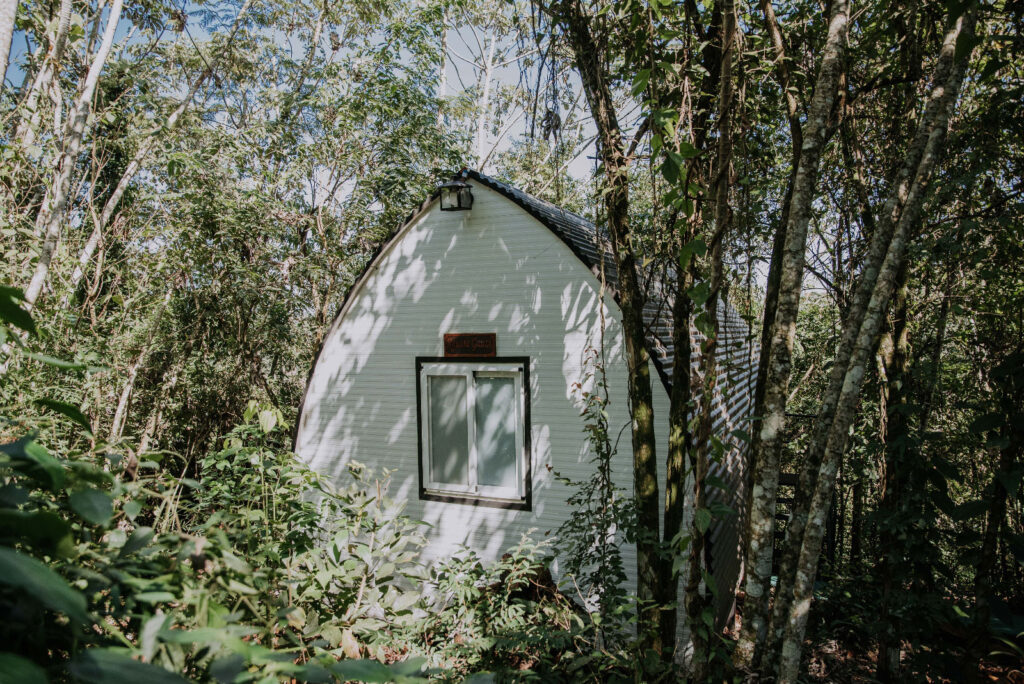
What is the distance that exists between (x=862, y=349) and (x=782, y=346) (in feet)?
1.18

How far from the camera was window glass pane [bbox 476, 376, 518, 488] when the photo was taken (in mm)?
5711

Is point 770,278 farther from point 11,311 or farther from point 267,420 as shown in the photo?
point 11,311

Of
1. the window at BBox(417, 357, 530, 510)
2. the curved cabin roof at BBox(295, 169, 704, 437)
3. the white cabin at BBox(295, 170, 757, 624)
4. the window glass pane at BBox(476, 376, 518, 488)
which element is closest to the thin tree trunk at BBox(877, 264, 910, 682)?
the white cabin at BBox(295, 170, 757, 624)

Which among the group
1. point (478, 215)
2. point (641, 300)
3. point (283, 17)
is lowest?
point (641, 300)

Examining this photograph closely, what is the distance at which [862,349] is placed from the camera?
2.45m

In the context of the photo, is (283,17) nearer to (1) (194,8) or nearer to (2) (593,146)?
(1) (194,8)

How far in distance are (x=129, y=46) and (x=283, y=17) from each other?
3.44 metres

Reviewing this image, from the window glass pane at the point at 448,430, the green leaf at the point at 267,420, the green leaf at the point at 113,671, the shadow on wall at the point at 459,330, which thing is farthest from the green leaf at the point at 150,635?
the window glass pane at the point at 448,430

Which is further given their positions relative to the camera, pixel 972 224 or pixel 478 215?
pixel 478 215

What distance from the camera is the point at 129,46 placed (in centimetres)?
1180

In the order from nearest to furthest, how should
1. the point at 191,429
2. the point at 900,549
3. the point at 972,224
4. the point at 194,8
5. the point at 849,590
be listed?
the point at 972,224
the point at 900,549
the point at 849,590
the point at 191,429
the point at 194,8

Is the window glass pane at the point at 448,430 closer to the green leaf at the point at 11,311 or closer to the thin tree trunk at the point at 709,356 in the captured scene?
the thin tree trunk at the point at 709,356

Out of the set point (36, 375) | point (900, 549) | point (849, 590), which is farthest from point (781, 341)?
point (36, 375)

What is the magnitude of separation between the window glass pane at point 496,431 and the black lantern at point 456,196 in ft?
6.34
